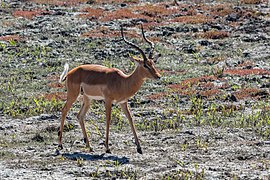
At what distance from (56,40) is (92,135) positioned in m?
15.8

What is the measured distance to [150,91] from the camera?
2514 centimetres

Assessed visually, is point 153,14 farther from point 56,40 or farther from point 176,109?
point 176,109

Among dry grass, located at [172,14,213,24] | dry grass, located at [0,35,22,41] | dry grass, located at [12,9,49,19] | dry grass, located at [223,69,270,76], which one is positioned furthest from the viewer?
dry grass, located at [12,9,49,19]

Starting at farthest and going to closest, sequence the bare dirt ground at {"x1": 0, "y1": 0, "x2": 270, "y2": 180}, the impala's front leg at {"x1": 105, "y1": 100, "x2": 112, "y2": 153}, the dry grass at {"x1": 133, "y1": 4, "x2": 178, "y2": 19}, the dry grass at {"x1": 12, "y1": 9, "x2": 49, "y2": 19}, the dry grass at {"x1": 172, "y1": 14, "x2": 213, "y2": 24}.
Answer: the dry grass at {"x1": 133, "y1": 4, "x2": 178, "y2": 19}, the dry grass at {"x1": 12, "y1": 9, "x2": 49, "y2": 19}, the dry grass at {"x1": 172, "y1": 14, "x2": 213, "y2": 24}, the impala's front leg at {"x1": 105, "y1": 100, "x2": 112, "y2": 153}, the bare dirt ground at {"x1": 0, "y1": 0, "x2": 270, "y2": 180}

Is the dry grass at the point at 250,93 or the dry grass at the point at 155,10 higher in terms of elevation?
the dry grass at the point at 155,10

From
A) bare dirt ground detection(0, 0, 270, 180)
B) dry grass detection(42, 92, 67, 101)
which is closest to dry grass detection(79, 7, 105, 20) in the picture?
bare dirt ground detection(0, 0, 270, 180)

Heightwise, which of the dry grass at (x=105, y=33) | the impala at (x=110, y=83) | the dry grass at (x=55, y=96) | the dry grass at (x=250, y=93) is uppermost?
the impala at (x=110, y=83)

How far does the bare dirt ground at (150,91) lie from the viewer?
618 inches

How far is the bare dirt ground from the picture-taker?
15695 millimetres

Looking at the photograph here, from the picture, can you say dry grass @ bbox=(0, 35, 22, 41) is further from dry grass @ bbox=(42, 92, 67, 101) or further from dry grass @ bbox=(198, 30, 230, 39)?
dry grass @ bbox=(42, 92, 67, 101)

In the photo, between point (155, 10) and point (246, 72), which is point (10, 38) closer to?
point (155, 10)

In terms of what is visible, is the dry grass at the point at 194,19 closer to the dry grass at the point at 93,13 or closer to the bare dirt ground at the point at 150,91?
the bare dirt ground at the point at 150,91

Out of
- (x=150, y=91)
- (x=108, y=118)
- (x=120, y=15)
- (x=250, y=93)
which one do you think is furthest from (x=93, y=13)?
(x=108, y=118)

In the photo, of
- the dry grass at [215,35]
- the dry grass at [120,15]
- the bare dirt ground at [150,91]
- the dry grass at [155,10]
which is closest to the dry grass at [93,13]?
the bare dirt ground at [150,91]
